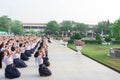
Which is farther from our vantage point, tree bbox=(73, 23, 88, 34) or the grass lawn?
tree bbox=(73, 23, 88, 34)

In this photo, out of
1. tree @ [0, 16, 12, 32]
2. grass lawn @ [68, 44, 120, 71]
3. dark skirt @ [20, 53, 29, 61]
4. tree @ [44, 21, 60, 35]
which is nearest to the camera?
grass lawn @ [68, 44, 120, 71]

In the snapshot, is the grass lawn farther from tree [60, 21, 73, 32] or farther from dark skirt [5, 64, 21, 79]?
tree [60, 21, 73, 32]

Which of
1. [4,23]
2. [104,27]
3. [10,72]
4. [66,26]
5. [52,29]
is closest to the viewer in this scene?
[10,72]

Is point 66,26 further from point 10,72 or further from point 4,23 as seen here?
A: point 10,72

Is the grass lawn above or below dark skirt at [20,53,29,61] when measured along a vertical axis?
below

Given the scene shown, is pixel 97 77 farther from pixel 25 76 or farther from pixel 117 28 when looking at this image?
pixel 117 28

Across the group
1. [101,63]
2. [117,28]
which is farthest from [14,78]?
[117,28]

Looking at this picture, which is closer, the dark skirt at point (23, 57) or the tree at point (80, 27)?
the dark skirt at point (23, 57)

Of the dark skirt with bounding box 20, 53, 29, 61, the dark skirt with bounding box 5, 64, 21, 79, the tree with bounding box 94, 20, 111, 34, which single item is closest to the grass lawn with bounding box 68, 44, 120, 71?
the dark skirt with bounding box 20, 53, 29, 61

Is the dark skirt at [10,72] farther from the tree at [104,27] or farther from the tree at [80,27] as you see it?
the tree at [80,27]

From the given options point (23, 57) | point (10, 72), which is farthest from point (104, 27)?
point (10, 72)

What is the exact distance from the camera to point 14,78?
560 inches

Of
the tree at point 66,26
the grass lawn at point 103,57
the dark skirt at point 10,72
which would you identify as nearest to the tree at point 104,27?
the tree at point 66,26

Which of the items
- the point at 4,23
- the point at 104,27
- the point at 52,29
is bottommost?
the point at 52,29
